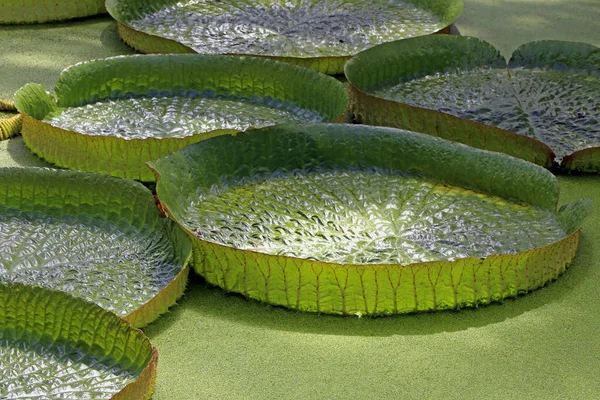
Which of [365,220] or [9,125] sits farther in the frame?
[9,125]

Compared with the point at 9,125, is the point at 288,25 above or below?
above

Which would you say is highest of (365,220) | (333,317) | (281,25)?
(281,25)

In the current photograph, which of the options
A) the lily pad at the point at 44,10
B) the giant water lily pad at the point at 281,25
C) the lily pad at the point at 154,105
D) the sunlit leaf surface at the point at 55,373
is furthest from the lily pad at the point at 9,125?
the sunlit leaf surface at the point at 55,373

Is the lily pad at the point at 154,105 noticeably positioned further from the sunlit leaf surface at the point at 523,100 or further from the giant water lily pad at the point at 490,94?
the sunlit leaf surface at the point at 523,100

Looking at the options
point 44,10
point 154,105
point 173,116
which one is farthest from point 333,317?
point 44,10

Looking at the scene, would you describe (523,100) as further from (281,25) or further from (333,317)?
(333,317)

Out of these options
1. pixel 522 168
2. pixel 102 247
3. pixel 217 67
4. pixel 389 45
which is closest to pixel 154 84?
pixel 217 67
